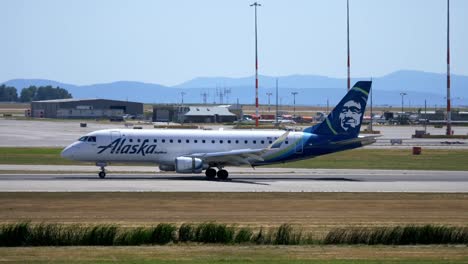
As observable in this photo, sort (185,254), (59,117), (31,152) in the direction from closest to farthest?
1. (185,254)
2. (31,152)
3. (59,117)

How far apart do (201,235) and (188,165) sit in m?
22.1

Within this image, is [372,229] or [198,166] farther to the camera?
[198,166]

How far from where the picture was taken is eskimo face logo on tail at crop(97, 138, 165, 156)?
169ft

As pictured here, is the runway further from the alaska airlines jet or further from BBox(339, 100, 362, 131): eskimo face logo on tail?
BBox(339, 100, 362, 131): eskimo face logo on tail

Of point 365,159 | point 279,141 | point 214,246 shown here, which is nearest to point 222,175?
point 279,141

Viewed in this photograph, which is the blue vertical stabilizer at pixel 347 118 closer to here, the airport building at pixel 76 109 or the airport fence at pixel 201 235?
the airport fence at pixel 201 235

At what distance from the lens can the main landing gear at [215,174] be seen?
51.6 m

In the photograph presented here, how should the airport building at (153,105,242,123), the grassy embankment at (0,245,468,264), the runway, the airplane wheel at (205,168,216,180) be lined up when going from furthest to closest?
the airport building at (153,105,242,123), the airplane wheel at (205,168,216,180), the runway, the grassy embankment at (0,245,468,264)

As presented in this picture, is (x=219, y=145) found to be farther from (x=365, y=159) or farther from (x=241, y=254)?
(x=241, y=254)

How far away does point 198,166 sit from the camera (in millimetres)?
50594

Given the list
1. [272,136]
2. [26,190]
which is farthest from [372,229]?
[272,136]

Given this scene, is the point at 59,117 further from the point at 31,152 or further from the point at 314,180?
the point at 314,180

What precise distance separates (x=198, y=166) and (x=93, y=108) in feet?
450

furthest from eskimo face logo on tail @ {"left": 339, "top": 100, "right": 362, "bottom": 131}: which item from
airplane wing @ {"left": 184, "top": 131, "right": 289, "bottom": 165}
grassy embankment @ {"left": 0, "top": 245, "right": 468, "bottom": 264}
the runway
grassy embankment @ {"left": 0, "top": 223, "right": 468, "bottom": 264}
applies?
grassy embankment @ {"left": 0, "top": 245, "right": 468, "bottom": 264}
